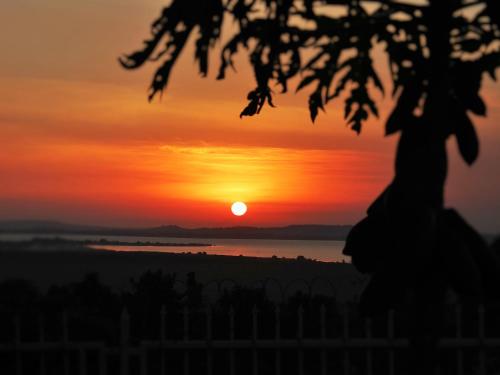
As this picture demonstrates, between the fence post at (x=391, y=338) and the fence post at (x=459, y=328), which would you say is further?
the fence post at (x=459, y=328)

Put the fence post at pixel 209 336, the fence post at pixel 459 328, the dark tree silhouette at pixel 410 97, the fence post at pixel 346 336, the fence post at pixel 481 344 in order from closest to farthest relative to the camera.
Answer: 1. the dark tree silhouette at pixel 410 97
2. the fence post at pixel 209 336
3. the fence post at pixel 346 336
4. the fence post at pixel 459 328
5. the fence post at pixel 481 344

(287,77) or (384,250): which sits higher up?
(287,77)

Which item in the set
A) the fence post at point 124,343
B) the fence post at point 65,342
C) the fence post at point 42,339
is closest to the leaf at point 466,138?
the fence post at point 124,343

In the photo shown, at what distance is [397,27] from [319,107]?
1.71 metres

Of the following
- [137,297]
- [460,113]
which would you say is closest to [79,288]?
[137,297]

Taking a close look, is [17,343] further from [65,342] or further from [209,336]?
[209,336]

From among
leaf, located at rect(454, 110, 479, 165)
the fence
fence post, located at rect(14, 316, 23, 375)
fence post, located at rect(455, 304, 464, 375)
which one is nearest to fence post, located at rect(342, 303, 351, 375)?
the fence

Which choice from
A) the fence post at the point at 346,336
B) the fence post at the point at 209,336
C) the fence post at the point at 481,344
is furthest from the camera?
the fence post at the point at 481,344

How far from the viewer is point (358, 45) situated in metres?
6.14

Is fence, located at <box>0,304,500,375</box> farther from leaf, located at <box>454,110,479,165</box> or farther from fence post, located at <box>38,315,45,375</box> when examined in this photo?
leaf, located at <box>454,110,479,165</box>

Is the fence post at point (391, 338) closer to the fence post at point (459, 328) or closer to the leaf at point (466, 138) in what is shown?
the fence post at point (459, 328)

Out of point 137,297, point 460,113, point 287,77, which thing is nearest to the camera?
point 460,113

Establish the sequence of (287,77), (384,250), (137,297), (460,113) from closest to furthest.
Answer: (460,113), (384,250), (287,77), (137,297)

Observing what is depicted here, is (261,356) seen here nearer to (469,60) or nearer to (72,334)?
(72,334)
